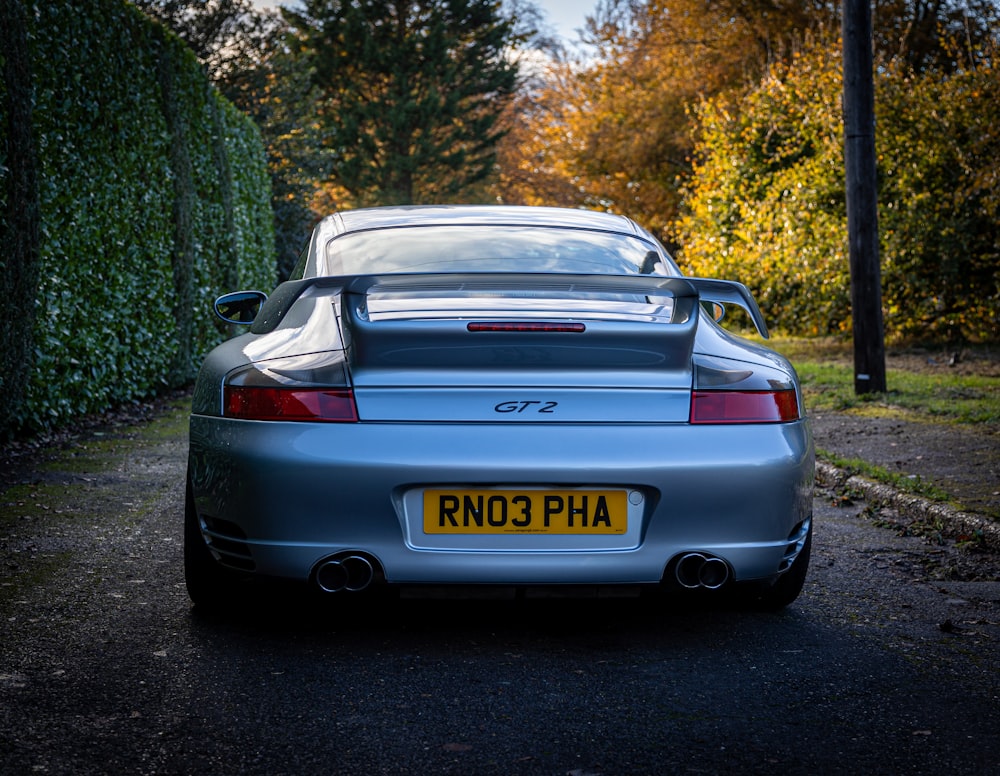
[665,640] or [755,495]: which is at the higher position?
[755,495]

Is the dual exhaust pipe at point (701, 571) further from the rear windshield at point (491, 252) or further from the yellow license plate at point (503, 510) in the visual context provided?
the rear windshield at point (491, 252)

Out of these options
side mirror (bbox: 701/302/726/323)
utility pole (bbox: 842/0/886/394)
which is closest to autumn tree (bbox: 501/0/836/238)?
utility pole (bbox: 842/0/886/394)

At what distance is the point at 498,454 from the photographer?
3473 millimetres

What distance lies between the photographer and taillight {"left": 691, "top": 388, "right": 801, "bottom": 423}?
143 inches

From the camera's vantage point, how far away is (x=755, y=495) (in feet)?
12.0

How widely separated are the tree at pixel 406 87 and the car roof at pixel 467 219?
36.4 meters

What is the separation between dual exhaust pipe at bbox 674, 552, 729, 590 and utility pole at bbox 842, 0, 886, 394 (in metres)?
7.59

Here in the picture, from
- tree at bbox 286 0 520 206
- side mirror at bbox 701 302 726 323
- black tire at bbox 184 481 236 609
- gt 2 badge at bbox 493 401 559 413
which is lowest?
black tire at bbox 184 481 236 609

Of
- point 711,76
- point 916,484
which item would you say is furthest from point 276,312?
point 711,76

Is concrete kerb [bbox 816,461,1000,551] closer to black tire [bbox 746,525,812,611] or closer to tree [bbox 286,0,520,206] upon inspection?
black tire [bbox 746,525,812,611]

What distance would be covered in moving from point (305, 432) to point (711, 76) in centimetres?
2394

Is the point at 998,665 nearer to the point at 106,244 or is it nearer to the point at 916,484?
the point at 916,484

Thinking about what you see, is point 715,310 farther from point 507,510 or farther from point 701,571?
point 507,510

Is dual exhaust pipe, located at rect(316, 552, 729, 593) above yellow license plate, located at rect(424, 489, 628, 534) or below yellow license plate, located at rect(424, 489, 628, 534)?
below
